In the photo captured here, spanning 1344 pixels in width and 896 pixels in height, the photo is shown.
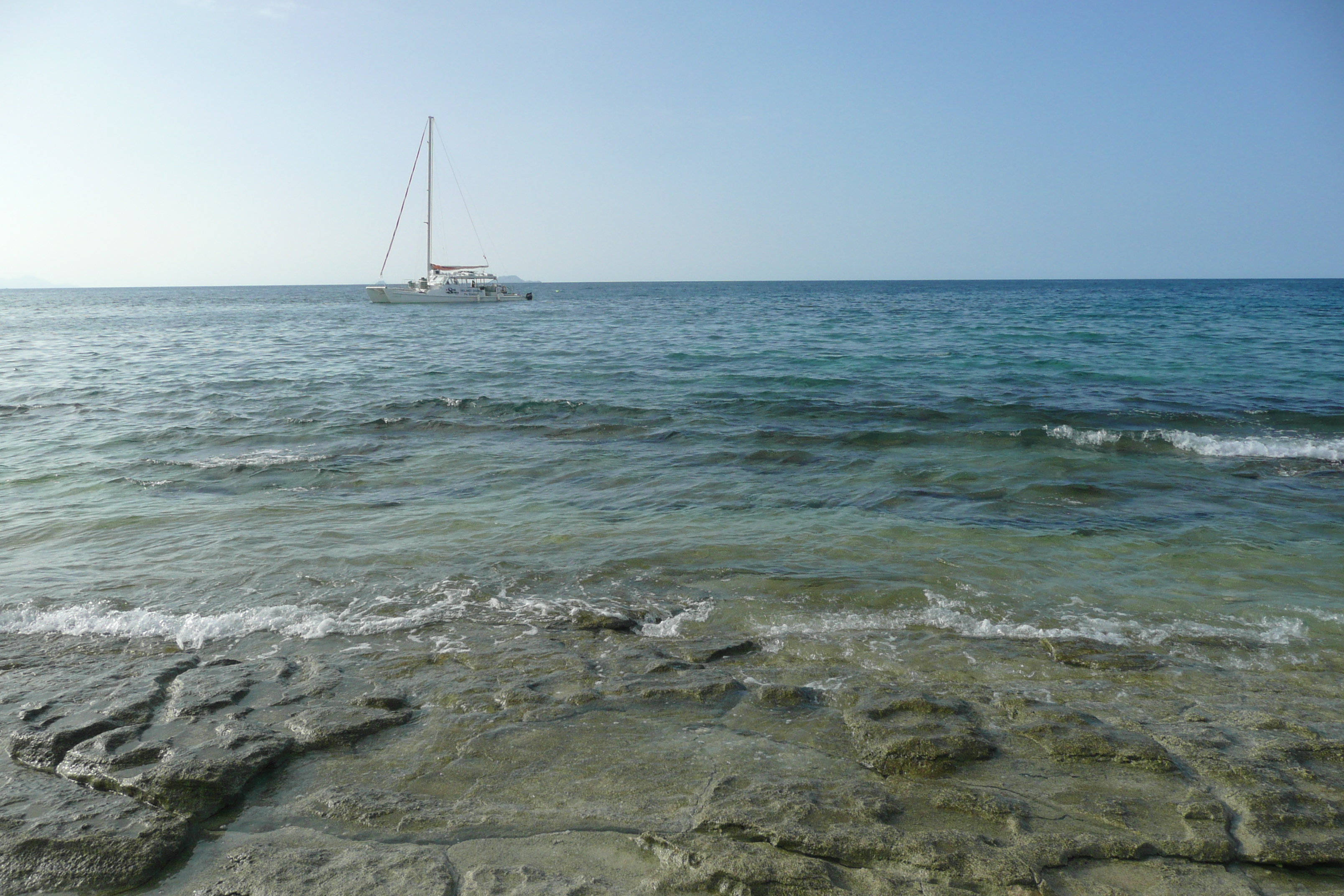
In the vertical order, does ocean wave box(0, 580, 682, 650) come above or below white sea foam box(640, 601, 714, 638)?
above

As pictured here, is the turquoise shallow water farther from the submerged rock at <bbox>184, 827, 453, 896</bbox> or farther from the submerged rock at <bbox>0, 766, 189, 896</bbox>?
→ the submerged rock at <bbox>184, 827, 453, 896</bbox>

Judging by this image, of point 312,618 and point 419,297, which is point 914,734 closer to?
point 312,618

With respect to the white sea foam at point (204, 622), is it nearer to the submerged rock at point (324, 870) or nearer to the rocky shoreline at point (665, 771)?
the rocky shoreline at point (665, 771)

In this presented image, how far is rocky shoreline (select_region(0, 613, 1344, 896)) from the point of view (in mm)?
2746

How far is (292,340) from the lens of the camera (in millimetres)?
32719

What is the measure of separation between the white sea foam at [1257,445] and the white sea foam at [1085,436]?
0.53 m

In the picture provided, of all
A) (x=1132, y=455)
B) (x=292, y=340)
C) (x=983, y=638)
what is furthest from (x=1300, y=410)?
(x=292, y=340)

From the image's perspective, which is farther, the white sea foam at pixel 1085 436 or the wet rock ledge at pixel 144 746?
the white sea foam at pixel 1085 436

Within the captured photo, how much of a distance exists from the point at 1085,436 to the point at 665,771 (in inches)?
427

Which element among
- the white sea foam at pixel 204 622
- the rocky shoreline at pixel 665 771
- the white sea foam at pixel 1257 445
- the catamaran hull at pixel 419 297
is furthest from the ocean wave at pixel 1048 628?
the catamaran hull at pixel 419 297

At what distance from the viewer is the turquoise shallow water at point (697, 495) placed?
5.76 meters

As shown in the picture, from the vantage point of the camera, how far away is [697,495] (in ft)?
29.9

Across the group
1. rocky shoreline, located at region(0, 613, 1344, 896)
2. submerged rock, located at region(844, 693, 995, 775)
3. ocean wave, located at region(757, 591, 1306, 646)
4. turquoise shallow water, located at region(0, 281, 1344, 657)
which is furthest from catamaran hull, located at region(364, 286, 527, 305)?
submerged rock, located at region(844, 693, 995, 775)

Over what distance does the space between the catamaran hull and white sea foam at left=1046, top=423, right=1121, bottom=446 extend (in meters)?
53.4
